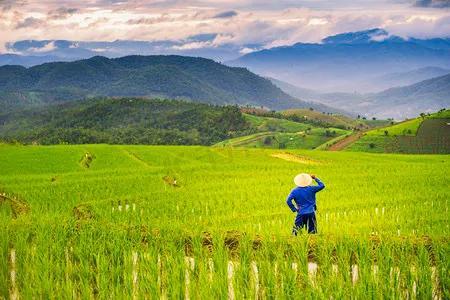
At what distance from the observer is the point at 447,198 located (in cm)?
2177

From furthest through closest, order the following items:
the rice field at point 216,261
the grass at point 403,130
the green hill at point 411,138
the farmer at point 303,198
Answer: the grass at point 403,130
the green hill at point 411,138
the farmer at point 303,198
the rice field at point 216,261

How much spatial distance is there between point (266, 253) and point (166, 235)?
6.59 ft

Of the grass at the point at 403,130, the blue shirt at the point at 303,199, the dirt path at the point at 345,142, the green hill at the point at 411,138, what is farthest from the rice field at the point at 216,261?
the grass at the point at 403,130

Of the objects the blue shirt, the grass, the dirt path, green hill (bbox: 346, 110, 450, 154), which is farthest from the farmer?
the grass

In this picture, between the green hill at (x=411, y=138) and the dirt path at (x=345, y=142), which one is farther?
the dirt path at (x=345, y=142)

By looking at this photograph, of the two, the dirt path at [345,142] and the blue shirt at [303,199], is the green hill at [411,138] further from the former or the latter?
the blue shirt at [303,199]

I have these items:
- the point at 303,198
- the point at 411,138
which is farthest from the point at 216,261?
the point at 411,138

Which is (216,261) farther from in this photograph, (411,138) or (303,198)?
(411,138)

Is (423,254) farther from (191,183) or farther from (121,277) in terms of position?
(191,183)

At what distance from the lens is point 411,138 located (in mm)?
145750

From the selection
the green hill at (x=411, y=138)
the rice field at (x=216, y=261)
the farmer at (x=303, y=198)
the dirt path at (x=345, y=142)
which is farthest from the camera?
the dirt path at (x=345, y=142)

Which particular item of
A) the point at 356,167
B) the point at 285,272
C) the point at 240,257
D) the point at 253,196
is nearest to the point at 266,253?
the point at 240,257

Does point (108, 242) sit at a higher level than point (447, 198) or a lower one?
higher

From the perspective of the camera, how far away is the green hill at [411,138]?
458ft
